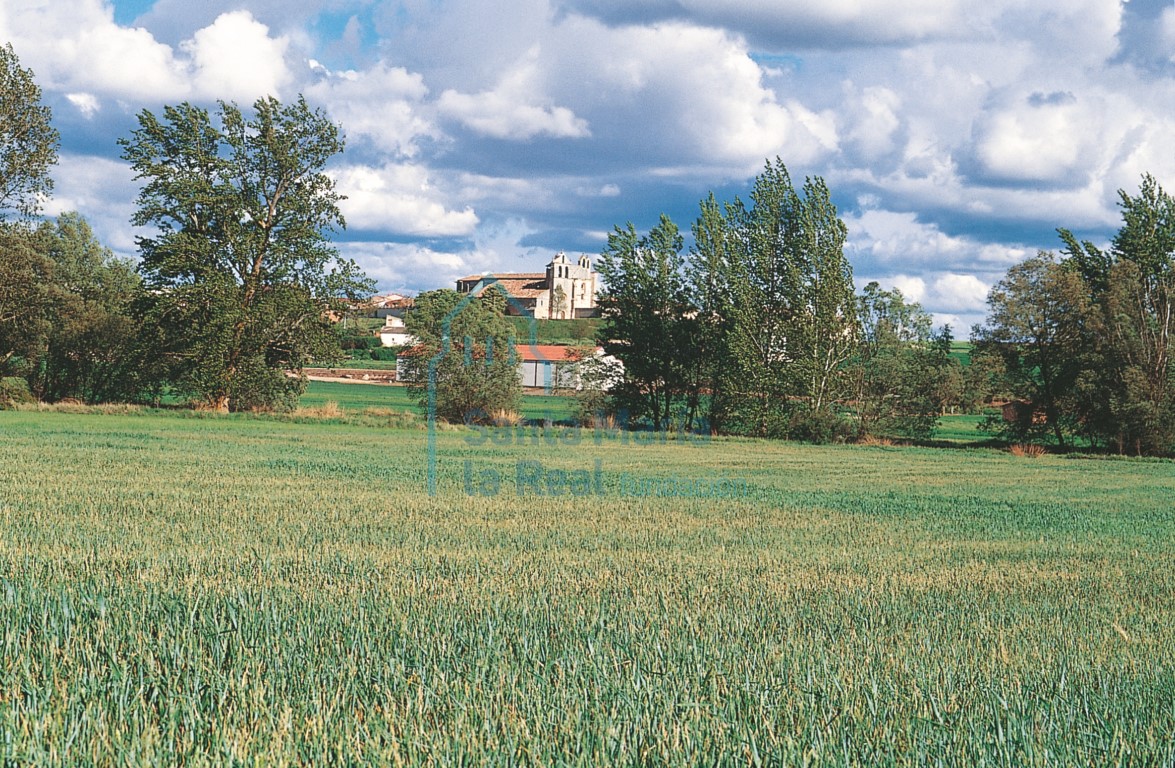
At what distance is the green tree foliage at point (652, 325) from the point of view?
49.5m

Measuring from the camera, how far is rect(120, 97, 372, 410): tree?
43750 mm

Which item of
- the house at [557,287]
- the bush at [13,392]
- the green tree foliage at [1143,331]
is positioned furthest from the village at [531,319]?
the green tree foliage at [1143,331]

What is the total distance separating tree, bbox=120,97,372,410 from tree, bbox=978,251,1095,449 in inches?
1162

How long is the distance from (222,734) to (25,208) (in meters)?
41.7

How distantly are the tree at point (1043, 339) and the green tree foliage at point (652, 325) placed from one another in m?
13.9

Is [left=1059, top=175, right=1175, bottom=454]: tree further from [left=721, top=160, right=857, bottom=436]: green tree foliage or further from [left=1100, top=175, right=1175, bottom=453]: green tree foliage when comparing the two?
[left=721, top=160, right=857, bottom=436]: green tree foliage

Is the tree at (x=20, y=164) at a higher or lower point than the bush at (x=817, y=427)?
higher

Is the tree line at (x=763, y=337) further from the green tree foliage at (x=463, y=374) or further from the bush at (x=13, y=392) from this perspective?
the bush at (x=13, y=392)

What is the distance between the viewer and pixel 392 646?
5.55m

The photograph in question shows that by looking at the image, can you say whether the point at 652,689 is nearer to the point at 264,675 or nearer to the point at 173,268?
the point at 264,675

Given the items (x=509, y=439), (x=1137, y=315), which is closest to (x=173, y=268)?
(x=509, y=439)

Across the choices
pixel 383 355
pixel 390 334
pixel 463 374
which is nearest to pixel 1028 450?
pixel 463 374

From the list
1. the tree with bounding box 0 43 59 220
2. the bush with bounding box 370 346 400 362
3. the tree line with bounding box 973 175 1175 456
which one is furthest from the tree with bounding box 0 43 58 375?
the bush with bounding box 370 346 400 362

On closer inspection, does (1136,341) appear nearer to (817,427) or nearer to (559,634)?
(817,427)
